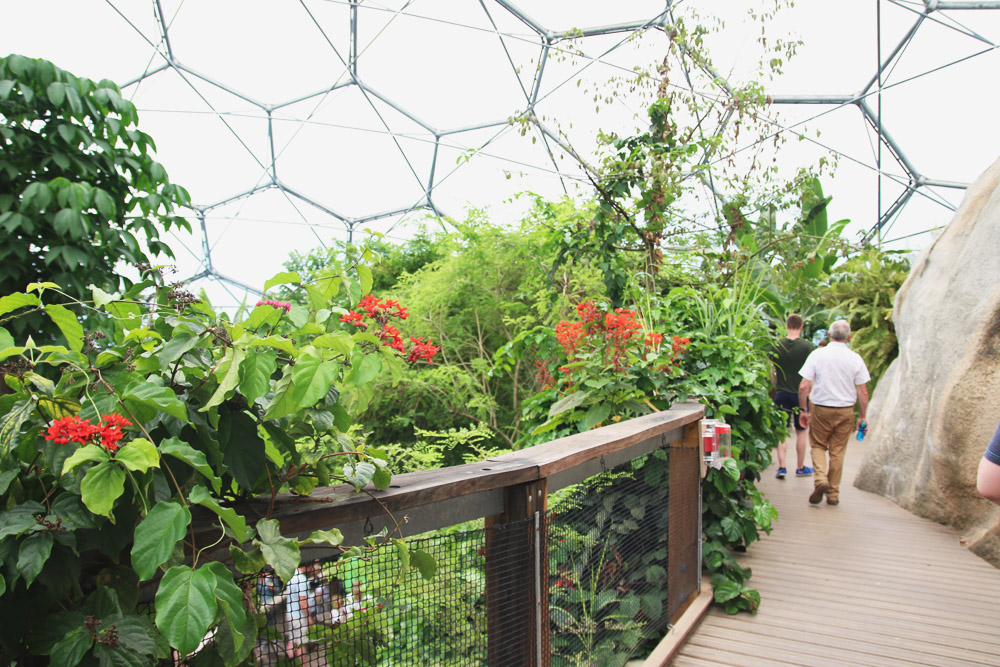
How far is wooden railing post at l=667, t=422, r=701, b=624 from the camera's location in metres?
3.10

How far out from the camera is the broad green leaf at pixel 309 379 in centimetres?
97

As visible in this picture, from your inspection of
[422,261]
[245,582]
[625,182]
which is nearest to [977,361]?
[625,182]

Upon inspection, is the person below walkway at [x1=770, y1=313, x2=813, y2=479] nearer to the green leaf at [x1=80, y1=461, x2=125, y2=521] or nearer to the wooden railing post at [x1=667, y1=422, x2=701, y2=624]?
the wooden railing post at [x1=667, y1=422, x2=701, y2=624]

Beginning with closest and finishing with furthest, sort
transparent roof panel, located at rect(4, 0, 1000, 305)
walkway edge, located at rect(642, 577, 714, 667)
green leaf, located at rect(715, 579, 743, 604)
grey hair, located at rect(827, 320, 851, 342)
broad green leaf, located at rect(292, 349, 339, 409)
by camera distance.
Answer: broad green leaf, located at rect(292, 349, 339, 409) → walkway edge, located at rect(642, 577, 714, 667) → green leaf, located at rect(715, 579, 743, 604) → grey hair, located at rect(827, 320, 851, 342) → transparent roof panel, located at rect(4, 0, 1000, 305)

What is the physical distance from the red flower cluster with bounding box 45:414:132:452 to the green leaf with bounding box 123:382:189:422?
5cm

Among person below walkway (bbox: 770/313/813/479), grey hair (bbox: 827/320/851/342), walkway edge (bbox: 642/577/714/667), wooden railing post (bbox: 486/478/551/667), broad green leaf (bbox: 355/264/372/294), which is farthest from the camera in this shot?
person below walkway (bbox: 770/313/813/479)

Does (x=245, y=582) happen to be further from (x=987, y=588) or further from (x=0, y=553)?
(x=987, y=588)

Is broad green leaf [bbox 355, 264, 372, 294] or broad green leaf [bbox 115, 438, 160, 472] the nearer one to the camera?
broad green leaf [bbox 115, 438, 160, 472]

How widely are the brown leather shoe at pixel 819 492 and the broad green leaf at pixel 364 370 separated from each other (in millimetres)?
5631

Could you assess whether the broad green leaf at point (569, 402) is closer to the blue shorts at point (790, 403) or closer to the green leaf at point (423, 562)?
the green leaf at point (423, 562)

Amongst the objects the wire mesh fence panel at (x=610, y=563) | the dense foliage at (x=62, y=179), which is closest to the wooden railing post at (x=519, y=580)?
the wire mesh fence panel at (x=610, y=563)

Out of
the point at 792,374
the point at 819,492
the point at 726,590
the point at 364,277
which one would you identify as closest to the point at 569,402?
the point at 726,590

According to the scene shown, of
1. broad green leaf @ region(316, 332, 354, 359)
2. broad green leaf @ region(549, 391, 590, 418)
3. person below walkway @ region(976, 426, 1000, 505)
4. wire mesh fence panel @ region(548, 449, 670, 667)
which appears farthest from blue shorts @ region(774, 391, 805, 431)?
broad green leaf @ region(316, 332, 354, 359)

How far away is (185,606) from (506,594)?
106 cm
